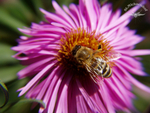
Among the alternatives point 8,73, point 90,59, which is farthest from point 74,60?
point 8,73

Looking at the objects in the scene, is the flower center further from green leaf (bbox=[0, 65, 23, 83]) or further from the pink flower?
green leaf (bbox=[0, 65, 23, 83])

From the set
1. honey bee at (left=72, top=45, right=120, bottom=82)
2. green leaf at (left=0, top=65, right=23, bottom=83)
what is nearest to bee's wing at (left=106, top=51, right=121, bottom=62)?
honey bee at (left=72, top=45, right=120, bottom=82)

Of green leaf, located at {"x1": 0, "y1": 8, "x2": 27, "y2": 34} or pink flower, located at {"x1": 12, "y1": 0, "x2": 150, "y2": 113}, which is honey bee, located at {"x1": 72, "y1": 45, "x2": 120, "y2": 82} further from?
green leaf, located at {"x1": 0, "y1": 8, "x2": 27, "y2": 34}

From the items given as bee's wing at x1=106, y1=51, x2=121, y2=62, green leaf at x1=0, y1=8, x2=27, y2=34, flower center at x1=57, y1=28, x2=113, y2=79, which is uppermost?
green leaf at x1=0, y1=8, x2=27, y2=34

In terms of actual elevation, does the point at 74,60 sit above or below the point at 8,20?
below

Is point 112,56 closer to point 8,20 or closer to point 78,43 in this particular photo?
point 78,43

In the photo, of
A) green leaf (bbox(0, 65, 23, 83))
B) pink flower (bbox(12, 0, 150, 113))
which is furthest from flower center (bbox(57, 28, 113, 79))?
green leaf (bbox(0, 65, 23, 83))

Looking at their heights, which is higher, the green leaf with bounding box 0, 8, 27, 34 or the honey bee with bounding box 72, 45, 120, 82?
the green leaf with bounding box 0, 8, 27, 34
